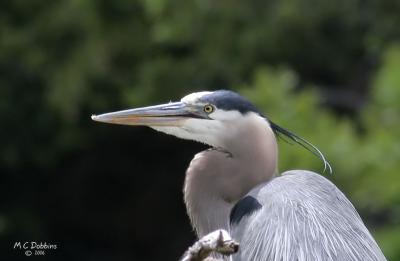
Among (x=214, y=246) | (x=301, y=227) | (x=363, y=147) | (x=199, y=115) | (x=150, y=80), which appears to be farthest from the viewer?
(x=150, y=80)

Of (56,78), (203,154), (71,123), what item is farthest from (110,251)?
(203,154)

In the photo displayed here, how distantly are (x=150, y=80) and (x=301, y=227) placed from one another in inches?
187

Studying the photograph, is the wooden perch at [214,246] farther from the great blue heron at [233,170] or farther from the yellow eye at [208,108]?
the yellow eye at [208,108]

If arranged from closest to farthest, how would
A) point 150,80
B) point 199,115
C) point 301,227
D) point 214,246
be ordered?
point 214,246, point 301,227, point 199,115, point 150,80

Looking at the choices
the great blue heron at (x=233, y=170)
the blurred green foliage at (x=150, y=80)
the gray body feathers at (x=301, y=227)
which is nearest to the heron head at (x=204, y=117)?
the great blue heron at (x=233, y=170)

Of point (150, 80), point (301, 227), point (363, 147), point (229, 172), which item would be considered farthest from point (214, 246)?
point (150, 80)

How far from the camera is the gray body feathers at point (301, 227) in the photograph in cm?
358

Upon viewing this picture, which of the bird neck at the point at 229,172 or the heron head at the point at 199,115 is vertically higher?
the heron head at the point at 199,115

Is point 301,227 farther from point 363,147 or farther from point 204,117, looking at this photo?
point 363,147

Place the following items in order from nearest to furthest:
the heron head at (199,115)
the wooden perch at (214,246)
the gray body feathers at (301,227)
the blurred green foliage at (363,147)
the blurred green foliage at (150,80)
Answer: the wooden perch at (214,246) < the gray body feathers at (301,227) < the heron head at (199,115) < the blurred green foliage at (363,147) < the blurred green foliage at (150,80)

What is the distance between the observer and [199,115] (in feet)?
13.1

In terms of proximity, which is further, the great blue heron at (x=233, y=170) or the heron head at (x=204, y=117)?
the heron head at (x=204, y=117)

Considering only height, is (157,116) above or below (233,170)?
above

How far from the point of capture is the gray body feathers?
3.58m
